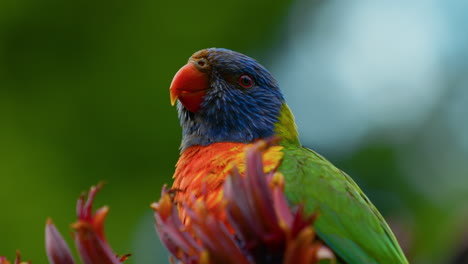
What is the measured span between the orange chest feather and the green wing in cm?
13

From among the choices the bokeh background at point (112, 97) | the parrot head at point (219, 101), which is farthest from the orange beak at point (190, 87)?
the bokeh background at point (112, 97)

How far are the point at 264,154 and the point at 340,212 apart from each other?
43 centimetres

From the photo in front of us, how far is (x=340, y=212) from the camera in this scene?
2432 mm

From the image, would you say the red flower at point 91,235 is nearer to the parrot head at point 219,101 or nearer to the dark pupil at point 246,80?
the parrot head at point 219,101

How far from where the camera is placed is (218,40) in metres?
10.1

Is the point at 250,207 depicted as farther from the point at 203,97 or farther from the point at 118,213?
the point at 118,213

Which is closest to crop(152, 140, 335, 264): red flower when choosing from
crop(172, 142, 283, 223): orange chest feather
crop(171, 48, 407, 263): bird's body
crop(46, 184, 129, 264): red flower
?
crop(46, 184, 129, 264): red flower

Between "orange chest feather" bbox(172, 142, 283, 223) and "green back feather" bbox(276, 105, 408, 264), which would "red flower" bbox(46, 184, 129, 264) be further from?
"green back feather" bbox(276, 105, 408, 264)

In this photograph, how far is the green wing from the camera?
7.59ft

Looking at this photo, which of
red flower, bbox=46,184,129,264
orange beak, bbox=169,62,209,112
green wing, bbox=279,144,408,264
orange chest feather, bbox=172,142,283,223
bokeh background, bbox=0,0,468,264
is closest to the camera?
red flower, bbox=46,184,129,264

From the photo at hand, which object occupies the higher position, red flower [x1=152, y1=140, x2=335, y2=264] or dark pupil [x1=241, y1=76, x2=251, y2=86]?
dark pupil [x1=241, y1=76, x2=251, y2=86]

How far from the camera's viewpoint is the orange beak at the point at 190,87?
3086 millimetres

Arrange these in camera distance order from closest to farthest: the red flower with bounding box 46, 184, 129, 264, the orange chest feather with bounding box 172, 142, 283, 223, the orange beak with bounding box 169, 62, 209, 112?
1. the red flower with bounding box 46, 184, 129, 264
2. the orange chest feather with bounding box 172, 142, 283, 223
3. the orange beak with bounding box 169, 62, 209, 112

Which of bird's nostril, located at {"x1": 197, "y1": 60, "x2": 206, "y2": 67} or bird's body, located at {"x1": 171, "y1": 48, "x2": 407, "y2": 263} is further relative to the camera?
bird's nostril, located at {"x1": 197, "y1": 60, "x2": 206, "y2": 67}
